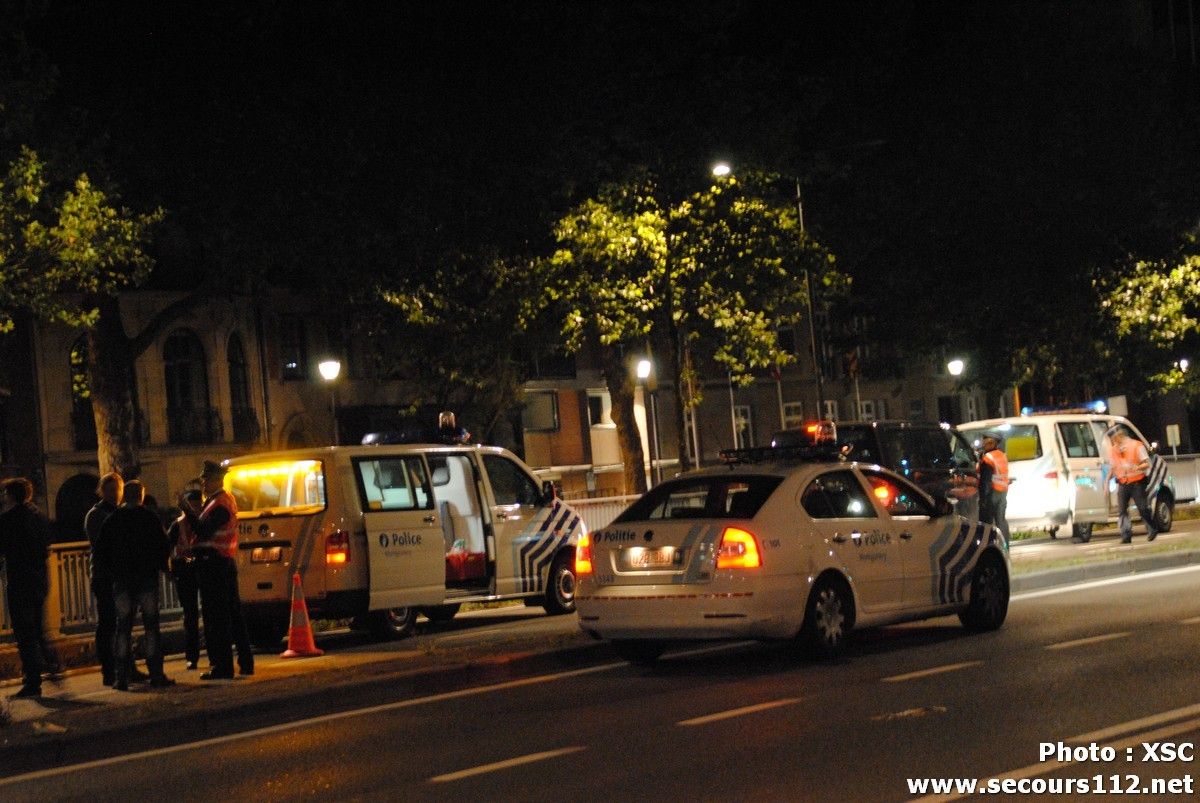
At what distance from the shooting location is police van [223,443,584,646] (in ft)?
56.1

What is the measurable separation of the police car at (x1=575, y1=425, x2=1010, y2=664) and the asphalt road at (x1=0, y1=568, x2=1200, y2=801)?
361 millimetres

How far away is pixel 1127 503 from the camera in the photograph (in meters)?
25.8

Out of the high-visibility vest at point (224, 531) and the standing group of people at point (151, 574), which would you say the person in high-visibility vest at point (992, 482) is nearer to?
the standing group of people at point (151, 574)

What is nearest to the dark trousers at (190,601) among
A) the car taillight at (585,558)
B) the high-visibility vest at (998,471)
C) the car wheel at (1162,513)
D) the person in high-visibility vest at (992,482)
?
the car taillight at (585,558)

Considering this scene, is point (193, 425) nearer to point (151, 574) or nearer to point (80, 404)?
point (80, 404)

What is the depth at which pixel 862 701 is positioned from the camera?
11.2 m

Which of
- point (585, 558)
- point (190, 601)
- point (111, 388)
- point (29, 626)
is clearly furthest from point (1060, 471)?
point (111, 388)

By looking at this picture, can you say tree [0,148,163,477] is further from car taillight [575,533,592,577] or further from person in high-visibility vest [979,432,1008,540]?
car taillight [575,533,592,577]

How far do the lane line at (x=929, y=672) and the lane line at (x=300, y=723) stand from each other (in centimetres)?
260

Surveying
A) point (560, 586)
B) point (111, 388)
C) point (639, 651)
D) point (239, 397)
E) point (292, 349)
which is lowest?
point (639, 651)

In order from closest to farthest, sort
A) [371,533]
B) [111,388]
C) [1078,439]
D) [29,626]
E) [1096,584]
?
[29,626] < [371,533] < [1096,584] < [1078,439] < [111,388]

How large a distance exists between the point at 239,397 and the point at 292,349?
2444mm

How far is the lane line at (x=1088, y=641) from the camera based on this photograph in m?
13.8

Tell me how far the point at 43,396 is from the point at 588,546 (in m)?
36.7
